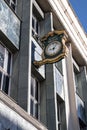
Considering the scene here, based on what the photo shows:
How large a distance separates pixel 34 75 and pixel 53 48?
1694 mm

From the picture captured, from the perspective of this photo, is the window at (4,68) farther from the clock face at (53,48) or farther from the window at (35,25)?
the window at (35,25)

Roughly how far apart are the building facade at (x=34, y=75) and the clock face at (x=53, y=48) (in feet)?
2.33

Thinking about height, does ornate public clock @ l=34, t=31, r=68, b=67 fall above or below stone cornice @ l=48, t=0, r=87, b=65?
below

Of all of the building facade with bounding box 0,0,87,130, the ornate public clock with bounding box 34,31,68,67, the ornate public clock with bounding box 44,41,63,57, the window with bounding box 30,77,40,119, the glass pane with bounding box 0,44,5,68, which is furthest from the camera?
the ornate public clock with bounding box 44,41,63,57

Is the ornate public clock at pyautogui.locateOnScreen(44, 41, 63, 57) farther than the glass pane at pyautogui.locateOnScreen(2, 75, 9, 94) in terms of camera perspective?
Yes

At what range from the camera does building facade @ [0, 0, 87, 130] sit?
10.4 m

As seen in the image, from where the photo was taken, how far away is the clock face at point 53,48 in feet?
45.5

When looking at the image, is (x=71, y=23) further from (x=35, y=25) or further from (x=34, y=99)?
(x=34, y=99)

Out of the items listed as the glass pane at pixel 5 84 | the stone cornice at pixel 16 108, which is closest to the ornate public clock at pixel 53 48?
the glass pane at pixel 5 84

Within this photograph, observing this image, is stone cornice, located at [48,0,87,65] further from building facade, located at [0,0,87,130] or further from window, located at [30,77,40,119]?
window, located at [30,77,40,119]

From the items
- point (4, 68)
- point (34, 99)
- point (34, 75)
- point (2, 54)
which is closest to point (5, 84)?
point (4, 68)

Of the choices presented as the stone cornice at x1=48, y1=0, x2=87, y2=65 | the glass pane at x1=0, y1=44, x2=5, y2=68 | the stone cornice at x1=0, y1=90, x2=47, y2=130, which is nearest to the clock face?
the glass pane at x1=0, y1=44, x2=5, y2=68

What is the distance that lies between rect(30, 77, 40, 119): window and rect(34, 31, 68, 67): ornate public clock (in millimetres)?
1209

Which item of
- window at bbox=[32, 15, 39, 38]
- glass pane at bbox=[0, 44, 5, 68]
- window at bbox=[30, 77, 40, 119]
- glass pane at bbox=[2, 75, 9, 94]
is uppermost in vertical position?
window at bbox=[32, 15, 39, 38]
